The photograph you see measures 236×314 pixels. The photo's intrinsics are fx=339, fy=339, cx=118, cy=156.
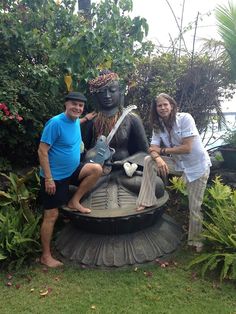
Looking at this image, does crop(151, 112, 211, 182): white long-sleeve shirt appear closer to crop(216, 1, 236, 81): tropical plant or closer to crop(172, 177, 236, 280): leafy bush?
crop(172, 177, 236, 280): leafy bush

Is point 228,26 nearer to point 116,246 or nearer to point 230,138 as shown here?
point 230,138

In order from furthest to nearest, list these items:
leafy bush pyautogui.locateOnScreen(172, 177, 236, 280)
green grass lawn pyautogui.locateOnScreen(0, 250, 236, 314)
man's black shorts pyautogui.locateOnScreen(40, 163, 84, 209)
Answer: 1. man's black shorts pyautogui.locateOnScreen(40, 163, 84, 209)
2. leafy bush pyautogui.locateOnScreen(172, 177, 236, 280)
3. green grass lawn pyautogui.locateOnScreen(0, 250, 236, 314)

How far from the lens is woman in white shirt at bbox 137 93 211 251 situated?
352 centimetres

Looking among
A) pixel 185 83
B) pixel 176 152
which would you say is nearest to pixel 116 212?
pixel 176 152

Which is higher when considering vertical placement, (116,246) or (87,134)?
(87,134)

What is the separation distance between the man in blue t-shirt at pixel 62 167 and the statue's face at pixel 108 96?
1.94ft

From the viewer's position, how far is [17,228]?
406 centimetres

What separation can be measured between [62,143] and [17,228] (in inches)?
51.6

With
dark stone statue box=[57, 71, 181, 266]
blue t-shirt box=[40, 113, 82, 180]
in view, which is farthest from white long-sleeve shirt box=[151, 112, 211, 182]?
blue t-shirt box=[40, 113, 82, 180]

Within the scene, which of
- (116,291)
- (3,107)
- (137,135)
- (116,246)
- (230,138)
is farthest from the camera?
(230,138)

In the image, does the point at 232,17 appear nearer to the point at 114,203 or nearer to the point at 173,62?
the point at 173,62

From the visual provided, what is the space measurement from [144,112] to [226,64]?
167 cm

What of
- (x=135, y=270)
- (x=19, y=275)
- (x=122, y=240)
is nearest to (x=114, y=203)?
(x=122, y=240)

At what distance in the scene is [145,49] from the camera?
5.82 meters
